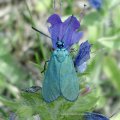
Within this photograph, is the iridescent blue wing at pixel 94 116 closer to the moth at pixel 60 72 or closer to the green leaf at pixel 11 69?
the moth at pixel 60 72

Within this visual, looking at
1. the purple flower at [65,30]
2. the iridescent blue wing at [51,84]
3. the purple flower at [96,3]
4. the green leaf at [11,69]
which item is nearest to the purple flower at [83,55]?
the purple flower at [65,30]

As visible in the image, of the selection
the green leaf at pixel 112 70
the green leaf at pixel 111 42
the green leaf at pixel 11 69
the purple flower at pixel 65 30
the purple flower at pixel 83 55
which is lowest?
the purple flower at pixel 83 55

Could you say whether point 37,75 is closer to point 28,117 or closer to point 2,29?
point 2,29

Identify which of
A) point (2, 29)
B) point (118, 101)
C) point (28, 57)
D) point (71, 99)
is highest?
point (2, 29)

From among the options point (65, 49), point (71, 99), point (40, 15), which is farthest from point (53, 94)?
point (40, 15)

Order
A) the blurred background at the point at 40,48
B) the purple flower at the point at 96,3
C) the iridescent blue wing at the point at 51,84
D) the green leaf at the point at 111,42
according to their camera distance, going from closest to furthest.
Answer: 1. the iridescent blue wing at the point at 51,84
2. the green leaf at the point at 111,42
3. the purple flower at the point at 96,3
4. the blurred background at the point at 40,48
